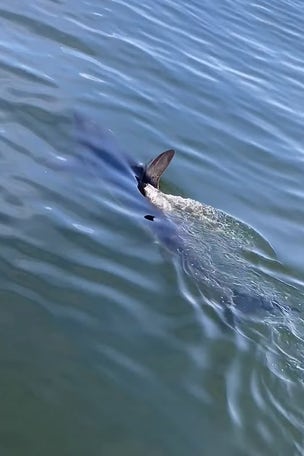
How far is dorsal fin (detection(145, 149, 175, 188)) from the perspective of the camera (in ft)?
28.7

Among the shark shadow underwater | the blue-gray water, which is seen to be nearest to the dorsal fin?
the shark shadow underwater

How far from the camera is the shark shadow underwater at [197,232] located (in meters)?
7.39

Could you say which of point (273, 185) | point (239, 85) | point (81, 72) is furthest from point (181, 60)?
point (273, 185)

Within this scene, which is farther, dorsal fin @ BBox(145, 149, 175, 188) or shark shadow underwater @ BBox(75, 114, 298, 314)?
dorsal fin @ BBox(145, 149, 175, 188)

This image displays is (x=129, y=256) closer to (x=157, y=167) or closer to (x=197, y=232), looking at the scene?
(x=197, y=232)

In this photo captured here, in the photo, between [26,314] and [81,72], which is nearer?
[26,314]

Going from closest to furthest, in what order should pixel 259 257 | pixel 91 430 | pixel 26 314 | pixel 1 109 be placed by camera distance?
1. pixel 91 430
2. pixel 26 314
3. pixel 259 257
4. pixel 1 109

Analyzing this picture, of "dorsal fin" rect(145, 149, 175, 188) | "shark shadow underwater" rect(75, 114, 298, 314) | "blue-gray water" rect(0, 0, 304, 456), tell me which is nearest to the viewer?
"blue-gray water" rect(0, 0, 304, 456)

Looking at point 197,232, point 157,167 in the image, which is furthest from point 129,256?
point 157,167

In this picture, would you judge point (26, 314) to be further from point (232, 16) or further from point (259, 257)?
point (232, 16)

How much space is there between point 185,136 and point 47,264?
4.29 meters

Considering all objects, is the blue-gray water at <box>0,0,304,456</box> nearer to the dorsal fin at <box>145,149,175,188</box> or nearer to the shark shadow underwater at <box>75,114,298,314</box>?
the shark shadow underwater at <box>75,114,298,314</box>

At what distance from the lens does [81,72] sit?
11.0m

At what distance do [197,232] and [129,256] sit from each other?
44.7 inches
